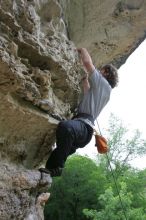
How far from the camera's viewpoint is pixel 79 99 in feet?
20.2

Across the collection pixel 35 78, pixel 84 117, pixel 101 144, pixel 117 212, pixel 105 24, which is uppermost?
pixel 105 24

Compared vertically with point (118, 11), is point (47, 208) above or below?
below

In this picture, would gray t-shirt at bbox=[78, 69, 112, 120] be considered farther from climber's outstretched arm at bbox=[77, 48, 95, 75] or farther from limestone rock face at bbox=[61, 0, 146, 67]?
limestone rock face at bbox=[61, 0, 146, 67]

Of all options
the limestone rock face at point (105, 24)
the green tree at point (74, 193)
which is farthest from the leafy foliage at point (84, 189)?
the limestone rock face at point (105, 24)

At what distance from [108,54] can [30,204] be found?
3.67 meters

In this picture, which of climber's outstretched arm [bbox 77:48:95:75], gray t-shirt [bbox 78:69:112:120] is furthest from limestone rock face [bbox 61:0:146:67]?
gray t-shirt [bbox 78:69:112:120]

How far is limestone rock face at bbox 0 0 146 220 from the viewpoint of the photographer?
14.1 feet

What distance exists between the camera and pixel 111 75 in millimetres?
5746

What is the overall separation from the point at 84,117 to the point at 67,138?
0.60 meters

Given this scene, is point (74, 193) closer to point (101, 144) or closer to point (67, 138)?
point (101, 144)

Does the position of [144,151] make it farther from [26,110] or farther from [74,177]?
[26,110]

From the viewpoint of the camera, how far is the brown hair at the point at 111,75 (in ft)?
18.8

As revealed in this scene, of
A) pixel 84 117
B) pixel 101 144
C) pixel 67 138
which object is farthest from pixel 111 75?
pixel 67 138

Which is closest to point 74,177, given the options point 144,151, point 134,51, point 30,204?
point 144,151
